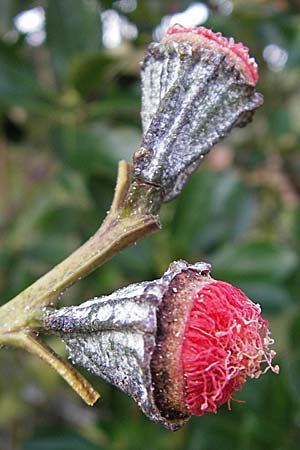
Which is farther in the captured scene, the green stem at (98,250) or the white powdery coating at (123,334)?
the green stem at (98,250)

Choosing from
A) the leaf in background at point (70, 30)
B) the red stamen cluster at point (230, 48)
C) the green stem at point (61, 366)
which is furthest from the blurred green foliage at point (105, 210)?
the green stem at point (61, 366)

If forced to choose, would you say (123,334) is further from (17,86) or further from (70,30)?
(70,30)

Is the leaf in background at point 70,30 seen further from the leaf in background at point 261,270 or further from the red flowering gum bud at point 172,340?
the red flowering gum bud at point 172,340

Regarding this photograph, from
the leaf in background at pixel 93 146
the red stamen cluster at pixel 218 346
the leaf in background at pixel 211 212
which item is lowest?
the leaf in background at pixel 211 212

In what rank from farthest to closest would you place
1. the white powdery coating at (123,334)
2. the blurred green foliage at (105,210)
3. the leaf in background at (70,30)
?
the leaf in background at (70,30), the blurred green foliage at (105,210), the white powdery coating at (123,334)

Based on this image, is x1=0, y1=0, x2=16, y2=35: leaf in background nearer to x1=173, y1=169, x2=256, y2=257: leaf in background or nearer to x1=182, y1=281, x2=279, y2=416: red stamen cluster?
x1=173, y1=169, x2=256, y2=257: leaf in background

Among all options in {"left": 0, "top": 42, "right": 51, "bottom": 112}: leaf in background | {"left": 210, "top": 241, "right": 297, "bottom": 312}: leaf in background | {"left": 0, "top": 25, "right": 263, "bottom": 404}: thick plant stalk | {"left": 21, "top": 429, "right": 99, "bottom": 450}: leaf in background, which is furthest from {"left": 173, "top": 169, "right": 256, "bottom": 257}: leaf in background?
{"left": 0, "top": 25, "right": 263, "bottom": 404}: thick plant stalk

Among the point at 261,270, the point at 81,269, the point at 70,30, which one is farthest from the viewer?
the point at 70,30

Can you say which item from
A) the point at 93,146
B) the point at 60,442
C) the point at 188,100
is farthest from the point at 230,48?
the point at 60,442
